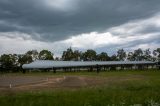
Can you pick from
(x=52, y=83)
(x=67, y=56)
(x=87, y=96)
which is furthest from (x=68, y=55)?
(x=87, y=96)

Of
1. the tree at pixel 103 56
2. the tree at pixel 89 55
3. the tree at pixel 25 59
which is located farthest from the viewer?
the tree at pixel 103 56

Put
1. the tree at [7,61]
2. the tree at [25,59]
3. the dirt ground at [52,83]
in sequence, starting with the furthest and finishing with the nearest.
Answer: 1. the tree at [25,59]
2. the tree at [7,61]
3. the dirt ground at [52,83]

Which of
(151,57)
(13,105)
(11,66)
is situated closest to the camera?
(13,105)

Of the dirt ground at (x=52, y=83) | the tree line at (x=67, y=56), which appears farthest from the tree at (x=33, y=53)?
the dirt ground at (x=52, y=83)

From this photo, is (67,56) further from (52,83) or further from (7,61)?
(52,83)

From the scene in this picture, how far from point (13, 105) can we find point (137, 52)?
178m

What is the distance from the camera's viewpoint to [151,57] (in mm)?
186500

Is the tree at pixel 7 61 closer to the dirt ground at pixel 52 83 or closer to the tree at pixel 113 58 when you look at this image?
the tree at pixel 113 58

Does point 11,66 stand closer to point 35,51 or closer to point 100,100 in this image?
point 35,51

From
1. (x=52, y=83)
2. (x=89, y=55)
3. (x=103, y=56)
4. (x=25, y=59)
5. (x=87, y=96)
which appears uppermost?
(x=89, y=55)

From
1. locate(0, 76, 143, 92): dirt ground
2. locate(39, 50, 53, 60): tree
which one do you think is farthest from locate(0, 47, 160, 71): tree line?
locate(0, 76, 143, 92): dirt ground

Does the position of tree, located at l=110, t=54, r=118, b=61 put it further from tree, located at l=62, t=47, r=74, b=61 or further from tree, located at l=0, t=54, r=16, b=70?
tree, located at l=0, t=54, r=16, b=70

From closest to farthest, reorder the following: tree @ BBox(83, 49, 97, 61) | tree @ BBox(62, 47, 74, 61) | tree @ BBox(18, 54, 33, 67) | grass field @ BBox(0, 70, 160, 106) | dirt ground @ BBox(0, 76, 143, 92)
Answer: grass field @ BBox(0, 70, 160, 106) → dirt ground @ BBox(0, 76, 143, 92) → tree @ BBox(18, 54, 33, 67) → tree @ BBox(62, 47, 74, 61) → tree @ BBox(83, 49, 97, 61)

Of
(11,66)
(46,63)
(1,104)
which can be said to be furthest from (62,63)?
(1,104)
